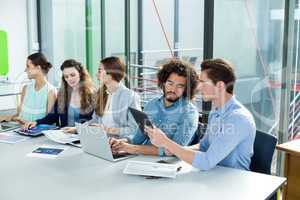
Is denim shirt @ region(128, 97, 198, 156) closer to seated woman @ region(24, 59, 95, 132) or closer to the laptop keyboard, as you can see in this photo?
the laptop keyboard

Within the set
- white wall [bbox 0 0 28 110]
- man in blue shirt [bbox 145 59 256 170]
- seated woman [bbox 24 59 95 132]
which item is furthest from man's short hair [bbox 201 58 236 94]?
white wall [bbox 0 0 28 110]

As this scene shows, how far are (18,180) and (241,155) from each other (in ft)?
3.93

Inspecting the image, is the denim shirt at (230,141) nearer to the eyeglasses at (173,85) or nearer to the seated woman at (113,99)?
the eyeglasses at (173,85)

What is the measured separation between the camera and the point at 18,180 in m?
1.97

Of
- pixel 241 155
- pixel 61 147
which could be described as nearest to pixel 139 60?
pixel 61 147

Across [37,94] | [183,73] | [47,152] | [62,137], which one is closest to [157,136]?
[183,73]

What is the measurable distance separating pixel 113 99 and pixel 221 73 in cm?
119

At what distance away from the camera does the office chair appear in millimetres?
2168

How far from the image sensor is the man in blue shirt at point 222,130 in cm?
205

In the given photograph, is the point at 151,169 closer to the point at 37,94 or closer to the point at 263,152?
the point at 263,152

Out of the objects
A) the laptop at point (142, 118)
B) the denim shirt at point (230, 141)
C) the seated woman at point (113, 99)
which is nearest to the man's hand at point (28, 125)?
the seated woman at point (113, 99)

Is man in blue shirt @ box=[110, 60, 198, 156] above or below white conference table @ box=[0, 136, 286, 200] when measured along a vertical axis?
above

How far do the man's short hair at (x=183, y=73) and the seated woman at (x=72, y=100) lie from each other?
921 millimetres

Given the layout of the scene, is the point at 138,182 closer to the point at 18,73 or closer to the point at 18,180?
the point at 18,180
